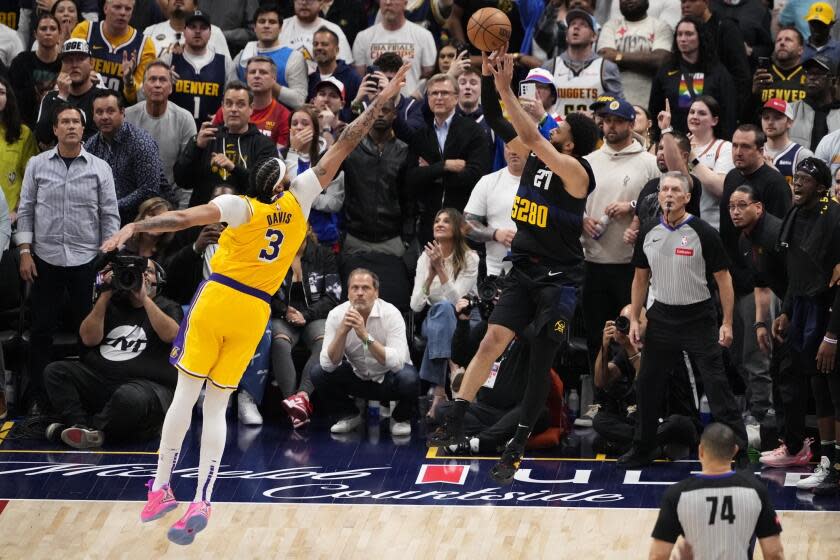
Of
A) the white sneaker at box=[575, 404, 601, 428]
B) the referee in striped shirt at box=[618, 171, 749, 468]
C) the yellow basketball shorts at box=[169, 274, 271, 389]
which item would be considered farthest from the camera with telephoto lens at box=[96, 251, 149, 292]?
the white sneaker at box=[575, 404, 601, 428]

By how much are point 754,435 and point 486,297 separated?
2.76m

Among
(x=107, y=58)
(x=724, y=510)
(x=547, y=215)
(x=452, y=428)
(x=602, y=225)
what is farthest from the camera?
(x=107, y=58)

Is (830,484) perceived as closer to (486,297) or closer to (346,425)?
(486,297)

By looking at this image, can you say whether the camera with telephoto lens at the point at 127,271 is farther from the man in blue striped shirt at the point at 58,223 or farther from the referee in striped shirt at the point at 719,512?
the referee in striped shirt at the point at 719,512

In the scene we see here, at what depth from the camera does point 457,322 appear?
40.2ft

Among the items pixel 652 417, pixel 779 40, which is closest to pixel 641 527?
pixel 652 417

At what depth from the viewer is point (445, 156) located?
13.7 m

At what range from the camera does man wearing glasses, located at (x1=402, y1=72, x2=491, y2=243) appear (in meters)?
13.5

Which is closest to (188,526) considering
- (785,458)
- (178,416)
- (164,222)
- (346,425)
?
(178,416)

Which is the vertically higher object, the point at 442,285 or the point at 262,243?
the point at 262,243

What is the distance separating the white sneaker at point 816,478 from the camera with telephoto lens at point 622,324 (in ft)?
5.93

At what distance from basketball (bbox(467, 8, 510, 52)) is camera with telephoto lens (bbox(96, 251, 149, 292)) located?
3.46 m

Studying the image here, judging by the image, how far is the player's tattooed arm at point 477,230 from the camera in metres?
12.7

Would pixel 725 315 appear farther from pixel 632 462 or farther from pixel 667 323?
pixel 632 462
